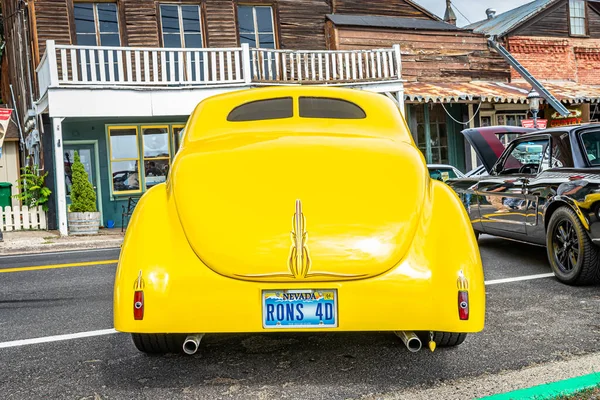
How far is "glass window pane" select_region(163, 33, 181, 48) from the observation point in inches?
685

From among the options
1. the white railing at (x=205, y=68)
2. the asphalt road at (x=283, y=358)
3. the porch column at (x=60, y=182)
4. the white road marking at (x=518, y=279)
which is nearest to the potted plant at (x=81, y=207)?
the porch column at (x=60, y=182)

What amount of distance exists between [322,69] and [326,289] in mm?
13853

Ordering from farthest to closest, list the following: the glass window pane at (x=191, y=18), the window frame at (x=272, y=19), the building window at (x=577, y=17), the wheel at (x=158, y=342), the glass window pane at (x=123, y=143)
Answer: the building window at (x=577, y=17), the window frame at (x=272, y=19), the glass window pane at (x=191, y=18), the glass window pane at (x=123, y=143), the wheel at (x=158, y=342)

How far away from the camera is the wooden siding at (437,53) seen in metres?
19.0

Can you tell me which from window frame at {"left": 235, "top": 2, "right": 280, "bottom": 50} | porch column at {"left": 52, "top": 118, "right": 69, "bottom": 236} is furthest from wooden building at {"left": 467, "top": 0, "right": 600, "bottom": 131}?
porch column at {"left": 52, "top": 118, "right": 69, "bottom": 236}

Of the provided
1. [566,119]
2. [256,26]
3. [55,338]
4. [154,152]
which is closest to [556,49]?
[566,119]

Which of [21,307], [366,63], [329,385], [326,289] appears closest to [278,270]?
[326,289]

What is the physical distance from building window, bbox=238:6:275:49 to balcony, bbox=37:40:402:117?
165 centimetres

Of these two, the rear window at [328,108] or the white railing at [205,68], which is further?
the white railing at [205,68]

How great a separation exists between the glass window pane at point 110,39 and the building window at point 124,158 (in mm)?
2518

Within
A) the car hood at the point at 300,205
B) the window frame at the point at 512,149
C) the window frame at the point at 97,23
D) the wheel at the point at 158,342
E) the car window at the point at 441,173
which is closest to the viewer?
the car hood at the point at 300,205

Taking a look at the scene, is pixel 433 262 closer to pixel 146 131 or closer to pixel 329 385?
pixel 329 385

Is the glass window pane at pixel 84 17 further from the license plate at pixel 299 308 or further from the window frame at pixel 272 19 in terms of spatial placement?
the license plate at pixel 299 308

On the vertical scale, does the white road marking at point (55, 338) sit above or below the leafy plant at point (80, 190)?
below
